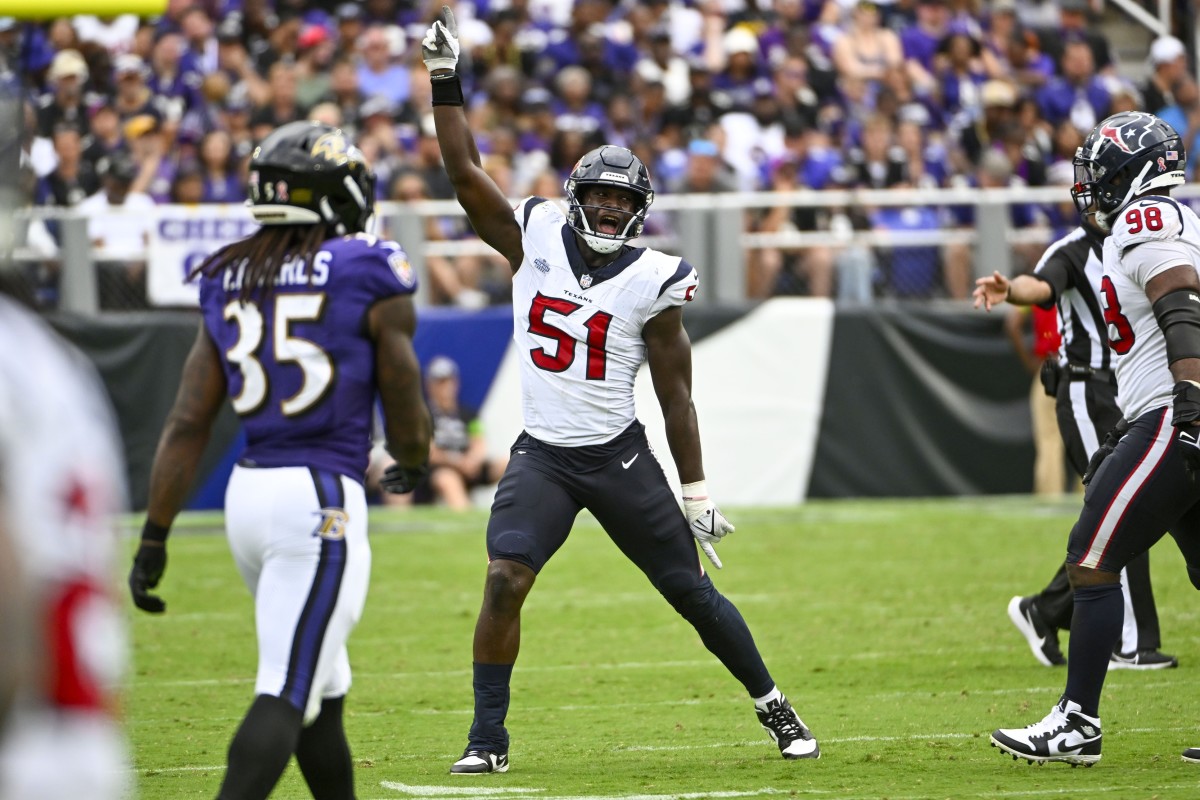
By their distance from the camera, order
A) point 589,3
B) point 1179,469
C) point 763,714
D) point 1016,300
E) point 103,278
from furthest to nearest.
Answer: point 589,3, point 103,278, point 1016,300, point 763,714, point 1179,469

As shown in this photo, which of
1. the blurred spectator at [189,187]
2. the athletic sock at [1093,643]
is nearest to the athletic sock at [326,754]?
the athletic sock at [1093,643]

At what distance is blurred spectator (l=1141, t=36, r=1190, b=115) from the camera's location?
15.0 metres

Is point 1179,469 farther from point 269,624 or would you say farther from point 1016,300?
point 269,624

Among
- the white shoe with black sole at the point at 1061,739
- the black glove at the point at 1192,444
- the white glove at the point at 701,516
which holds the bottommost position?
the white shoe with black sole at the point at 1061,739

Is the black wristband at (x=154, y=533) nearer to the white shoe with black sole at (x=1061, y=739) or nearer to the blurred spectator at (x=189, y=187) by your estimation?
the white shoe with black sole at (x=1061, y=739)

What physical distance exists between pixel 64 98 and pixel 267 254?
1019 centimetres

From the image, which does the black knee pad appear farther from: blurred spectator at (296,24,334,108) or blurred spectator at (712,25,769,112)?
blurred spectator at (712,25,769,112)

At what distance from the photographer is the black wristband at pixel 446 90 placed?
5656 mm

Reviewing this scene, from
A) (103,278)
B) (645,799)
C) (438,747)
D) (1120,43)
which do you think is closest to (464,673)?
(438,747)

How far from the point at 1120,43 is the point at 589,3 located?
5419mm

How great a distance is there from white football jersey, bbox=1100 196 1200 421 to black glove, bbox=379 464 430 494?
2301 mm

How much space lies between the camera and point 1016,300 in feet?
20.6

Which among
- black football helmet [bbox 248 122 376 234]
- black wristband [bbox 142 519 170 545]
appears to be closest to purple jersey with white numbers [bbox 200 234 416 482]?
black football helmet [bbox 248 122 376 234]

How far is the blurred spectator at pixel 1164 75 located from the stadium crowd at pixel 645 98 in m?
0.03
